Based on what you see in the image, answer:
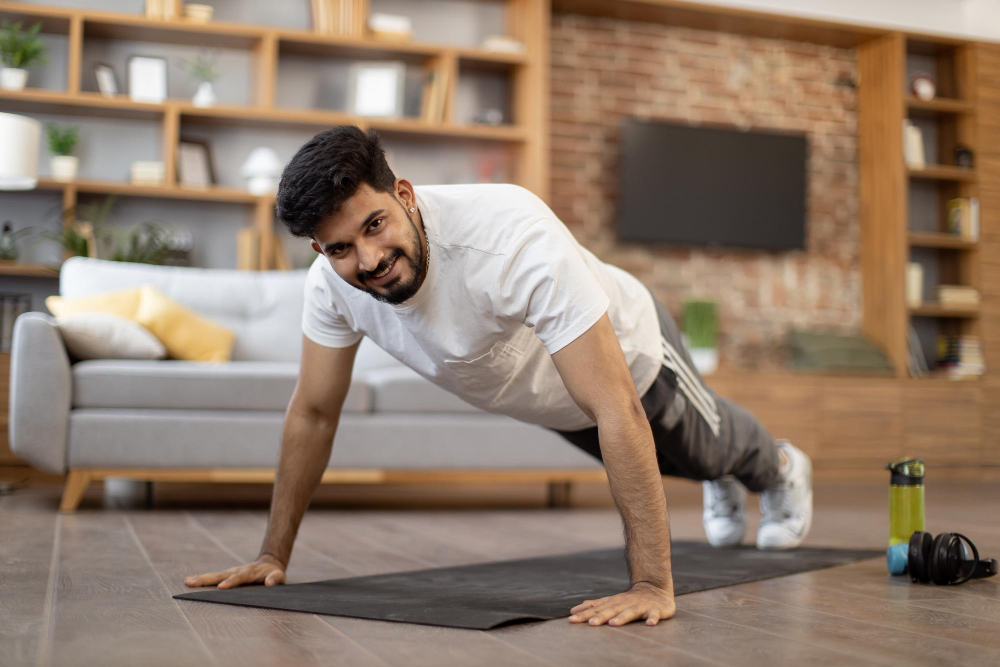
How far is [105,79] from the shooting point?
16.3ft

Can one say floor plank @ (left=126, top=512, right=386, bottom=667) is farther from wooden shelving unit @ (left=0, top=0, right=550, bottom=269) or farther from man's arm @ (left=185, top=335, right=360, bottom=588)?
wooden shelving unit @ (left=0, top=0, right=550, bottom=269)

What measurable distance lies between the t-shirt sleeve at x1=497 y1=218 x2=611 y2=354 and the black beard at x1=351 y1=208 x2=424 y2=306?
0.48 feet

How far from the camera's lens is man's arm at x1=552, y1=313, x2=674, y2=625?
1557mm

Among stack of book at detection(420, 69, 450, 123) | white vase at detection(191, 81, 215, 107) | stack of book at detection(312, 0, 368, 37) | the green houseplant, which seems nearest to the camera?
the green houseplant

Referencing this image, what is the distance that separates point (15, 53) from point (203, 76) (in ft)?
2.90

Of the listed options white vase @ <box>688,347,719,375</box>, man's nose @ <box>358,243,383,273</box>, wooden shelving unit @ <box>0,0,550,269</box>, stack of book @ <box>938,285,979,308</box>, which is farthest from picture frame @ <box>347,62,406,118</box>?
man's nose @ <box>358,243,383,273</box>

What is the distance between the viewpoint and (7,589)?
1818 mm

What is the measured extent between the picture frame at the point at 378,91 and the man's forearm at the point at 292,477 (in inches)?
143

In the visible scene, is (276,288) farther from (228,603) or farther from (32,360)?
(228,603)

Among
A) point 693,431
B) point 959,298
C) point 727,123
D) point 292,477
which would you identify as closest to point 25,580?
point 292,477

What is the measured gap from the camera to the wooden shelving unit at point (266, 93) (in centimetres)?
483

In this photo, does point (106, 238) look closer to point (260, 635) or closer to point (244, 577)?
point (244, 577)

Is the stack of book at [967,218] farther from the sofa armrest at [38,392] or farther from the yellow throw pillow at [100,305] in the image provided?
the sofa armrest at [38,392]

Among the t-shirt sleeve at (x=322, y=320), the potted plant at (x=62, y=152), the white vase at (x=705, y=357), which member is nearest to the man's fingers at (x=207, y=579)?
the t-shirt sleeve at (x=322, y=320)
